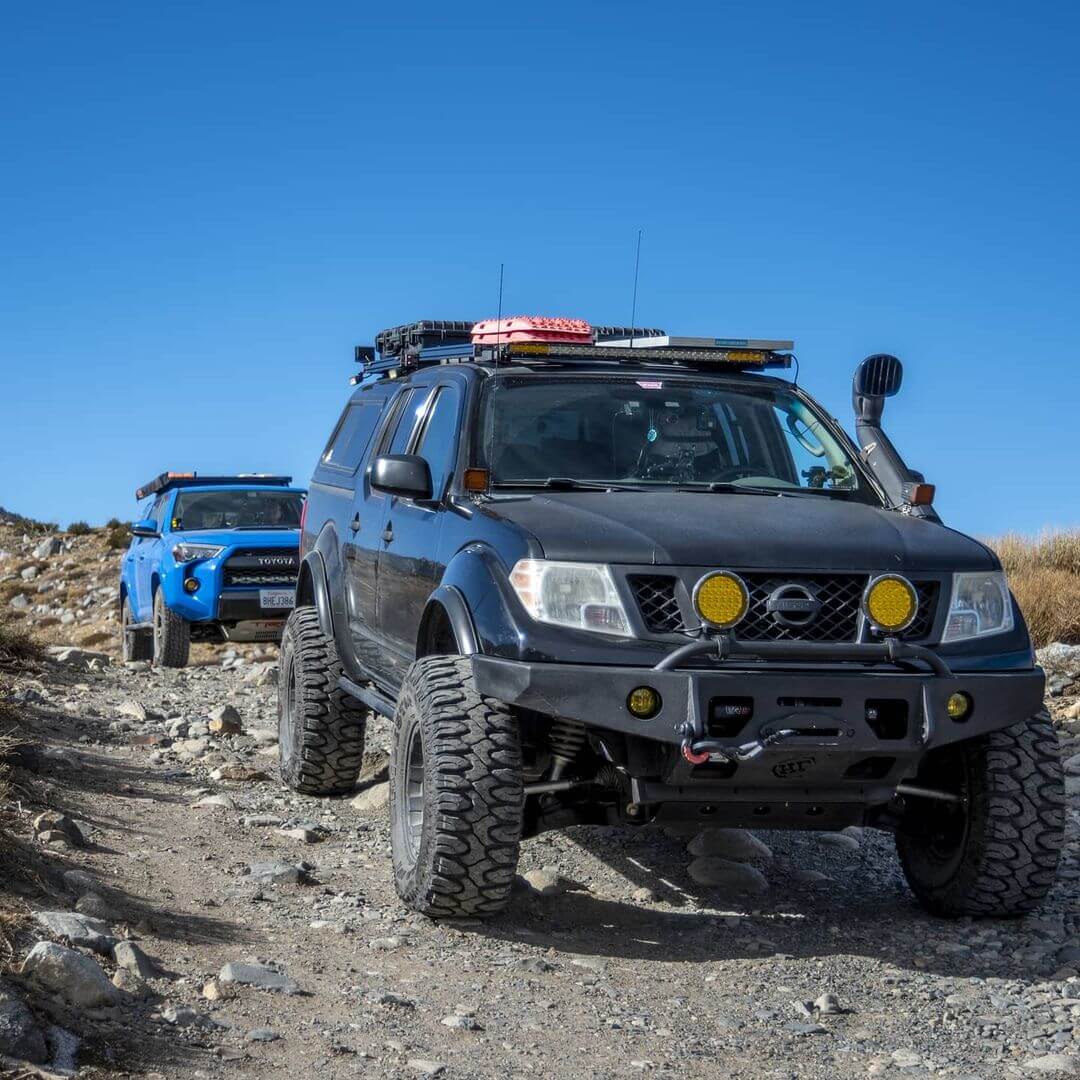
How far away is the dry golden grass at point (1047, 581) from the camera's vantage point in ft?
49.1

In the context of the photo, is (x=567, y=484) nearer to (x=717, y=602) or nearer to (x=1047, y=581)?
(x=717, y=602)

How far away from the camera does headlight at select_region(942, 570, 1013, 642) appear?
5539 millimetres

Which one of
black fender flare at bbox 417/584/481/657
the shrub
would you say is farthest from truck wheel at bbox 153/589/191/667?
the shrub

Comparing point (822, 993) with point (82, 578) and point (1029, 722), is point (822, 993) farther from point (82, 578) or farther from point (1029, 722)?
point (82, 578)

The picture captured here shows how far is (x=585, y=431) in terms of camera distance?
654 centimetres

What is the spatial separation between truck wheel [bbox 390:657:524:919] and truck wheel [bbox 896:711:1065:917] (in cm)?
175

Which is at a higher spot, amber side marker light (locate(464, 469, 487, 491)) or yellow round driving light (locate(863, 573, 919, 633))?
amber side marker light (locate(464, 469, 487, 491))

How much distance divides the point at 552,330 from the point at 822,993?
3690 mm

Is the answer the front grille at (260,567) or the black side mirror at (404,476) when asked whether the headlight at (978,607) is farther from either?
the front grille at (260,567)

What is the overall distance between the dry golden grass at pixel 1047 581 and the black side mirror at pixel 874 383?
262 inches

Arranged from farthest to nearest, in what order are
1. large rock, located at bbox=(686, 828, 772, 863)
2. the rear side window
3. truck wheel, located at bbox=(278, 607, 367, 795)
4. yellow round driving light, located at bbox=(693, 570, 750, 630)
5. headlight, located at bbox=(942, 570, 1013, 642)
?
the rear side window < truck wheel, located at bbox=(278, 607, 367, 795) < large rock, located at bbox=(686, 828, 772, 863) < headlight, located at bbox=(942, 570, 1013, 642) < yellow round driving light, located at bbox=(693, 570, 750, 630)

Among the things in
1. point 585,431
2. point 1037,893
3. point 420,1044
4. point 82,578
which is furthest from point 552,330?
point 82,578

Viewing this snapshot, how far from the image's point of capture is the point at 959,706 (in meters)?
5.38

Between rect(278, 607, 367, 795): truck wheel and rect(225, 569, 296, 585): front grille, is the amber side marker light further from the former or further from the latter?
rect(225, 569, 296, 585): front grille
